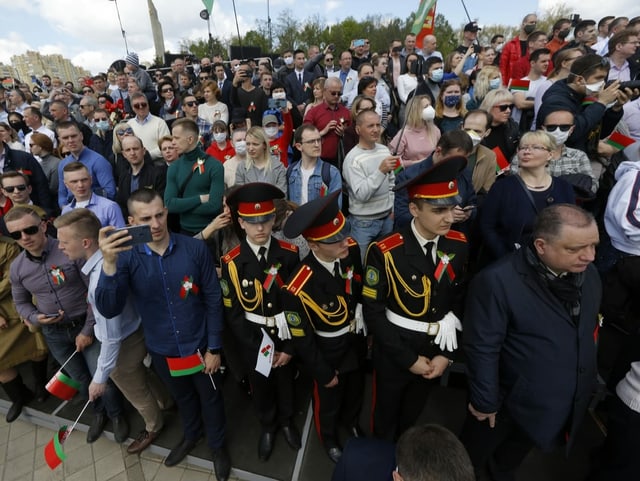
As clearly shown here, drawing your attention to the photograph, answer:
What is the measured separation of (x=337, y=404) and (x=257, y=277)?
1250mm

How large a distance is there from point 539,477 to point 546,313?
5.71 feet

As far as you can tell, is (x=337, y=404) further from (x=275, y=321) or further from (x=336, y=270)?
(x=336, y=270)

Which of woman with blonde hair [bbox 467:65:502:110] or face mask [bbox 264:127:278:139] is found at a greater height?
woman with blonde hair [bbox 467:65:502:110]

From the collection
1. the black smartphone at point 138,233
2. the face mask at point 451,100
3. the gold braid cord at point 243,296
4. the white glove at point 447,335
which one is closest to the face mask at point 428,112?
the face mask at point 451,100

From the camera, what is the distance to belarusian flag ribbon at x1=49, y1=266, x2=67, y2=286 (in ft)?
10.0

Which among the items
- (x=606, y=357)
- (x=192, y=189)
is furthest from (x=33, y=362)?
(x=606, y=357)

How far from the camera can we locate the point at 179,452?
317 centimetres

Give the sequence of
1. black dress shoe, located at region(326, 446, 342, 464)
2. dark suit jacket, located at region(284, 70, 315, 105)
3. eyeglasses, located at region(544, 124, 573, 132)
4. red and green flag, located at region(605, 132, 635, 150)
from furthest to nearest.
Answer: dark suit jacket, located at region(284, 70, 315, 105) → red and green flag, located at region(605, 132, 635, 150) → eyeglasses, located at region(544, 124, 573, 132) → black dress shoe, located at region(326, 446, 342, 464)

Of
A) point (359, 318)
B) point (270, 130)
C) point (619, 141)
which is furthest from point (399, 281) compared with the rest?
point (270, 130)

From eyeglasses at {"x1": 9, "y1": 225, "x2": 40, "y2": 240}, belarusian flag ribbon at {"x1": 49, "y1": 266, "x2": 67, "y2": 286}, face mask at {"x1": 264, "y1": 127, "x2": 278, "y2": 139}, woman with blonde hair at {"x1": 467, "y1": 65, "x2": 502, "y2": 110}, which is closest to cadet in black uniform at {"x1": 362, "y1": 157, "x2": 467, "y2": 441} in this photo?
belarusian flag ribbon at {"x1": 49, "y1": 266, "x2": 67, "y2": 286}

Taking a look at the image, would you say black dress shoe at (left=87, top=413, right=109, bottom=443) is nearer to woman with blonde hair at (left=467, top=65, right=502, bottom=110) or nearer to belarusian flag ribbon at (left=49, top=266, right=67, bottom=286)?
belarusian flag ribbon at (left=49, top=266, right=67, bottom=286)

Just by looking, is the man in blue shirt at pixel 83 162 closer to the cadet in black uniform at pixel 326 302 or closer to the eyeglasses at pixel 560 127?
the cadet in black uniform at pixel 326 302

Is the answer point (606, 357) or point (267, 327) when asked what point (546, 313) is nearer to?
point (267, 327)

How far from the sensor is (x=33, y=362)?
13.0 feet
